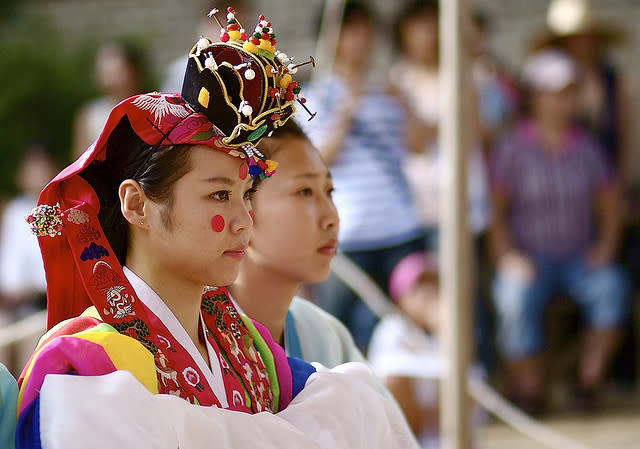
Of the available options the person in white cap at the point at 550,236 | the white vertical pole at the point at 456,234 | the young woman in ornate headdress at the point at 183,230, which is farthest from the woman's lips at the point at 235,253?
the person in white cap at the point at 550,236

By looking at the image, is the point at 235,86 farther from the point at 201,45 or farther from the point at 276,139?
the point at 276,139

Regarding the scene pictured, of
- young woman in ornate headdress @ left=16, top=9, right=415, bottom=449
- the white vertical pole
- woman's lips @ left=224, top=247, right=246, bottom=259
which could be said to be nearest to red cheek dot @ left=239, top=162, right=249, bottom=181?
young woman in ornate headdress @ left=16, top=9, right=415, bottom=449

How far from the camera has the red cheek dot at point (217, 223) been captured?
1.43m

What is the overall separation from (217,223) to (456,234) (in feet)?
4.59

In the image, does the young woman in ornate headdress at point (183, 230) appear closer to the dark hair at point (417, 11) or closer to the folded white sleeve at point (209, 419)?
the folded white sleeve at point (209, 419)

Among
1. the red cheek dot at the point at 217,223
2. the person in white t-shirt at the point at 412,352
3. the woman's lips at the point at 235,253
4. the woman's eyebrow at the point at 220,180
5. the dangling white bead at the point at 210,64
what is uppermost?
the dangling white bead at the point at 210,64

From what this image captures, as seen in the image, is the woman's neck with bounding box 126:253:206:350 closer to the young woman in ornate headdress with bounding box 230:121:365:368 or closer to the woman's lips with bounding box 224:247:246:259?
the woman's lips with bounding box 224:247:246:259

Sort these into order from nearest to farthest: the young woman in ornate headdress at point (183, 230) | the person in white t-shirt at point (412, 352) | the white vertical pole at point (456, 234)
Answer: the young woman in ornate headdress at point (183, 230) < the white vertical pole at point (456, 234) < the person in white t-shirt at point (412, 352)

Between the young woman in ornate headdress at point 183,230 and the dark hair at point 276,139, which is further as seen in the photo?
the dark hair at point 276,139

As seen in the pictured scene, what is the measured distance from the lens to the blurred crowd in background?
135 inches

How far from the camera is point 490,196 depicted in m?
4.12

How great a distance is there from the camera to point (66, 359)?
124cm

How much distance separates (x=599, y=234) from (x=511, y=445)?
100 centimetres

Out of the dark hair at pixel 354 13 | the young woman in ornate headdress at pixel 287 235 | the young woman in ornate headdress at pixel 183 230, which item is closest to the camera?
the young woman in ornate headdress at pixel 183 230
